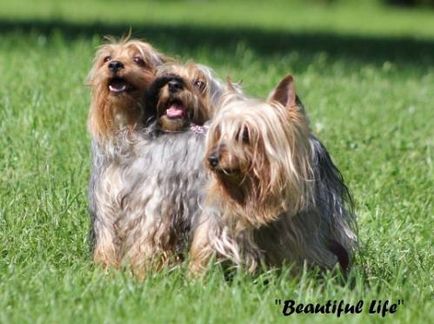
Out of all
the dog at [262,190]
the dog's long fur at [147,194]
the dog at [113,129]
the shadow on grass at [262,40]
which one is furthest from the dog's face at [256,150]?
the shadow on grass at [262,40]

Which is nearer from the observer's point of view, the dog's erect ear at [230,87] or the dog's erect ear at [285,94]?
the dog's erect ear at [285,94]

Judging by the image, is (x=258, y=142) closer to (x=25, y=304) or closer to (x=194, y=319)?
(x=194, y=319)

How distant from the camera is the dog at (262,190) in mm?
6672

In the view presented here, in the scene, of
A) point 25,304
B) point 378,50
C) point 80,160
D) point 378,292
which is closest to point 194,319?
point 25,304

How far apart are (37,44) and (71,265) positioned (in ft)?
32.9

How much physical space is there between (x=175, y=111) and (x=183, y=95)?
0.11 meters

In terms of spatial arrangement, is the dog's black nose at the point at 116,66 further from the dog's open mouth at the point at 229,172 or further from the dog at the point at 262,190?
the dog's open mouth at the point at 229,172

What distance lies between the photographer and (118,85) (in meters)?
7.59

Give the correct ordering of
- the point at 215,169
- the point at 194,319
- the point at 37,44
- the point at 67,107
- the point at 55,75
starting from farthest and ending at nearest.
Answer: the point at 37,44
the point at 55,75
the point at 67,107
the point at 215,169
the point at 194,319

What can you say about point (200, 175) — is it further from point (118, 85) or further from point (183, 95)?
point (118, 85)

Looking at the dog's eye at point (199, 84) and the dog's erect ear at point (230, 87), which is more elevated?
the dog's erect ear at point (230, 87)

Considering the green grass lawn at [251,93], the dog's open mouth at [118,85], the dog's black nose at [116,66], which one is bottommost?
the green grass lawn at [251,93]

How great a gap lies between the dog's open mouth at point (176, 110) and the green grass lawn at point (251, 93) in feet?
3.15

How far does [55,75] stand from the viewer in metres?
13.9
